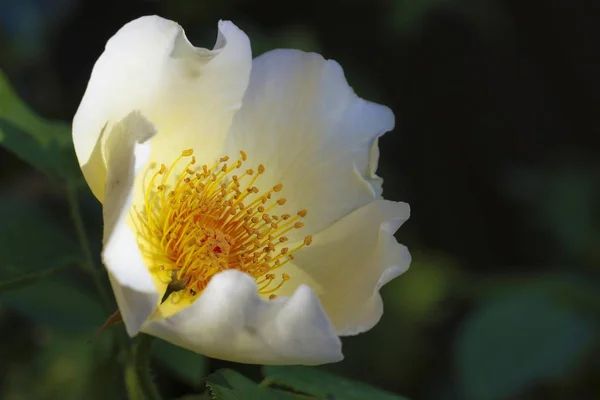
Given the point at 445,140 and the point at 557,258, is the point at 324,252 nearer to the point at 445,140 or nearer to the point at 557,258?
the point at 557,258

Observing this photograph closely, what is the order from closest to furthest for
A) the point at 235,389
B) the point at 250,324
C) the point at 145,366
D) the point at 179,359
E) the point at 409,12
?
1. the point at 250,324
2. the point at 235,389
3. the point at 145,366
4. the point at 179,359
5. the point at 409,12

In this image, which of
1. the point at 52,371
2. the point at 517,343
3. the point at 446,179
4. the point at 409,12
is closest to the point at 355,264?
the point at 517,343

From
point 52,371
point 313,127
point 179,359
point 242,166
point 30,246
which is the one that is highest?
point 313,127

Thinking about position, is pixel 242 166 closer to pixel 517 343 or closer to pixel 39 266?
pixel 39 266

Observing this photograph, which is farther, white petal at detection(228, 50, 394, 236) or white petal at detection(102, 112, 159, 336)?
white petal at detection(228, 50, 394, 236)

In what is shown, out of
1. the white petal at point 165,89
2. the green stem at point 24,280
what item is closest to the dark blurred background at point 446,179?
the green stem at point 24,280

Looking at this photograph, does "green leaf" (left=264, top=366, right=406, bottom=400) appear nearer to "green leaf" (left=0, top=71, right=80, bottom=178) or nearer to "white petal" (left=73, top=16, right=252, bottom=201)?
"white petal" (left=73, top=16, right=252, bottom=201)

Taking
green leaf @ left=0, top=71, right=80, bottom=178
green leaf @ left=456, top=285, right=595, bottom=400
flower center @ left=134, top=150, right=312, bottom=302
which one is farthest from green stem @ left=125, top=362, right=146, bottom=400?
green leaf @ left=456, top=285, right=595, bottom=400
